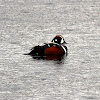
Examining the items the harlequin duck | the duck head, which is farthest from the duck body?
the duck head

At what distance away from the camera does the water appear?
18.6 meters

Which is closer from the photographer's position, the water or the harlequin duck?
the water

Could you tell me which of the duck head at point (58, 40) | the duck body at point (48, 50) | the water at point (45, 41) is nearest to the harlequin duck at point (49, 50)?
the duck body at point (48, 50)

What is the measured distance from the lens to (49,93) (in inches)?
720

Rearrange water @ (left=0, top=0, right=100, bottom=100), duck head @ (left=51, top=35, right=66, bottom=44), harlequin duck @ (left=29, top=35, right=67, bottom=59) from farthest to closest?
1. duck head @ (left=51, top=35, right=66, bottom=44)
2. harlequin duck @ (left=29, top=35, right=67, bottom=59)
3. water @ (left=0, top=0, right=100, bottom=100)

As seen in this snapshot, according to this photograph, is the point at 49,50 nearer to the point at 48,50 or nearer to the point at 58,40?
the point at 48,50

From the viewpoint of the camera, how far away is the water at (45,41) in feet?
61.2

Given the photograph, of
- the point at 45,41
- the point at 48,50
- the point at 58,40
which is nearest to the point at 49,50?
the point at 48,50

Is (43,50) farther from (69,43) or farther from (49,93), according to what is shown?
(49,93)

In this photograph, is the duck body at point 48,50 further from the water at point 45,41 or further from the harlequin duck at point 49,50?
the water at point 45,41

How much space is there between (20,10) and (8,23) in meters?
3.64

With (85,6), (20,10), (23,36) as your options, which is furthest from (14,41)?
(85,6)

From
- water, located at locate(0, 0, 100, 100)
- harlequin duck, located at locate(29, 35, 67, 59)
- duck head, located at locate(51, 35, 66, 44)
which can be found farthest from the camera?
duck head, located at locate(51, 35, 66, 44)

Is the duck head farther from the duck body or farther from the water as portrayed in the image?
the duck body
